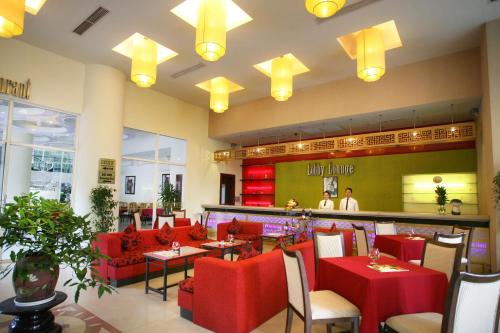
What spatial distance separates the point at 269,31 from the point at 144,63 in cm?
244

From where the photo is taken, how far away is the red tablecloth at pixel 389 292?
7.40 ft

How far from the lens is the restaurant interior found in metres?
2.36

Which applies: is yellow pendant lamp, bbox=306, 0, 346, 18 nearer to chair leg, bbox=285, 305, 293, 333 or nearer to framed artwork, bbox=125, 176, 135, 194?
chair leg, bbox=285, 305, 293, 333

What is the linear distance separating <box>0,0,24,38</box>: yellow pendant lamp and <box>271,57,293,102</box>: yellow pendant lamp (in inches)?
162

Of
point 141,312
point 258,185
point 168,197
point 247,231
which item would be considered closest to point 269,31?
point 247,231

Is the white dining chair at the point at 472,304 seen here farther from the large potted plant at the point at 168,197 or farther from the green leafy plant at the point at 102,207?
the large potted plant at the point at 168,197

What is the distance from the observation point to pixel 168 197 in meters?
8.60

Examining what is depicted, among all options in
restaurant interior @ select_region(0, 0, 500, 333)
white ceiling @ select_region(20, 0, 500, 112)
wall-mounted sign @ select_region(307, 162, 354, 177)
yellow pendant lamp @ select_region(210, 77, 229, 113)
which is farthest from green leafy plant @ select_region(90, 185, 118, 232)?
wall-mounted sign @ select_region(307, 162, 354, 177)

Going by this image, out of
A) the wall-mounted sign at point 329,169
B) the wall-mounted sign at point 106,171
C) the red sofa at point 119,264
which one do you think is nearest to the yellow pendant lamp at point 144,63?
the wall-mounted sign at point 106,171

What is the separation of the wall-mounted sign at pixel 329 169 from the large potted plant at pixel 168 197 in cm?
480

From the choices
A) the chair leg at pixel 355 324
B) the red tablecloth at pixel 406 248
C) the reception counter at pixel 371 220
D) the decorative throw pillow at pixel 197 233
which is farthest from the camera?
the decorative throw pillow at pixel 197 233

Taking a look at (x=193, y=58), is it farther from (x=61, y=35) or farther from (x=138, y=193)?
(x=138, y=193)

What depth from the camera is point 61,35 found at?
5.76m

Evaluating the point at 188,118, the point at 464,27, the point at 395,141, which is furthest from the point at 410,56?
the point at 188,118
